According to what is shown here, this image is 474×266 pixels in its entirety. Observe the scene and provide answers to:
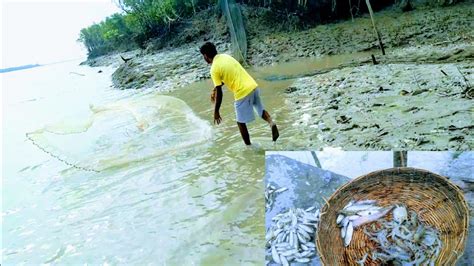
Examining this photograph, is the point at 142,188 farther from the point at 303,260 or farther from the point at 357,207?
the point at 357,207

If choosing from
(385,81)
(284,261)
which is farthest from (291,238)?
(385,81)

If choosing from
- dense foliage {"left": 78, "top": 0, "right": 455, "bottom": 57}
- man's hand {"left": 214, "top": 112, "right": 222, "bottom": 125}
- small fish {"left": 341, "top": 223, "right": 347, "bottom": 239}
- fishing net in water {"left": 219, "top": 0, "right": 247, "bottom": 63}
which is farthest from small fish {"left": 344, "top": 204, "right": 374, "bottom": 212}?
dense foliage {"left": 78, "top": 0, "right": 455, "bottom": 57}

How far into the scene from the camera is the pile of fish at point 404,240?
234cm

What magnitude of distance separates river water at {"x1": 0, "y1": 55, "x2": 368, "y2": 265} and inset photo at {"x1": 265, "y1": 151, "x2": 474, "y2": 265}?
0.77 meters

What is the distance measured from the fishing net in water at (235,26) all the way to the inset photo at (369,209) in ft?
32.7

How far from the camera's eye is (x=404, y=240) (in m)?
2.44

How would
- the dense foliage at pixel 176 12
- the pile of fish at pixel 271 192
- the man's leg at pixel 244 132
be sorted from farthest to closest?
the dense foliage at pixel 176 12 → the man's leg at pixel 244 132 → the pile of fish at pixel 271 192

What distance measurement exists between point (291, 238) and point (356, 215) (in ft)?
1.51

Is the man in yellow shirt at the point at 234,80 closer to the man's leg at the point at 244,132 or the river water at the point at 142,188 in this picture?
the man's leg at the point at 244,132

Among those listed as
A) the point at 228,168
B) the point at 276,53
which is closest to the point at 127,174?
the point at 228,168

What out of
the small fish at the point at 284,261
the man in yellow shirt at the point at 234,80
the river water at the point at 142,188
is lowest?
the river water at the point at 142,188

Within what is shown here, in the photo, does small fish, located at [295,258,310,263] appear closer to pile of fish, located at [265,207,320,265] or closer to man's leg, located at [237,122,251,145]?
pile of fish, located at [265,207,320,265]

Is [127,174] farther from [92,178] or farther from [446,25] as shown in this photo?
[446,25]

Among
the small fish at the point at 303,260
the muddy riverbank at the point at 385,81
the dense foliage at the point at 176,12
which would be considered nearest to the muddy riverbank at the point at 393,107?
the muddy riverbank at the point at 385,81
